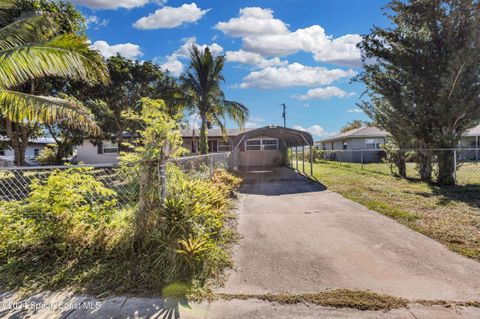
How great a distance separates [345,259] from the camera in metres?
3.95

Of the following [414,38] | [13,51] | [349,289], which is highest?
[414,38]

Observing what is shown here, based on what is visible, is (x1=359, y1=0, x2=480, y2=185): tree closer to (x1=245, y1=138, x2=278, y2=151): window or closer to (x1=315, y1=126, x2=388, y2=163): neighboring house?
(x1=245, y1=138, x2=278, y2=151): window

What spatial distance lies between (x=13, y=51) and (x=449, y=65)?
38.8 feet

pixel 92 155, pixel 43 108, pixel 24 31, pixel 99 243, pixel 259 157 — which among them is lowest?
pixel 99 243

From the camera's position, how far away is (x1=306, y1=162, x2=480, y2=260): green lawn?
4.73 meters

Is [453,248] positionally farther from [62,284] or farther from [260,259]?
[62,284]

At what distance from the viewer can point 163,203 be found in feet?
13.0

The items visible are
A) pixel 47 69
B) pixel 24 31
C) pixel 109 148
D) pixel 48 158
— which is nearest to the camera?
pixel 47 69

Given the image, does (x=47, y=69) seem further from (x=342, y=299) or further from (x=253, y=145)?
(x=253, y=145)

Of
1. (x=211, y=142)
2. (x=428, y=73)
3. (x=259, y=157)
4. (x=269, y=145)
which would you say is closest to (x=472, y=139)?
(x=269, y=145)

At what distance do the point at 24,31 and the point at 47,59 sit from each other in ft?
9.18

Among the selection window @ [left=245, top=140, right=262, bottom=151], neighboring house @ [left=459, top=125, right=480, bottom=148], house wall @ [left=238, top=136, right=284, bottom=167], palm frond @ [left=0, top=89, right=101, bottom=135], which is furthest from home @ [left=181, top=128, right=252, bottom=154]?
palm frond @ [left=0, top=89, right=101, bottom=135]

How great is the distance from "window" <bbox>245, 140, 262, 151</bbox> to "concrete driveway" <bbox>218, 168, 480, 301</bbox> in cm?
1829

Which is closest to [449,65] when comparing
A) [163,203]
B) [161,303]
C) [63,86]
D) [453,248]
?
[453,248]
